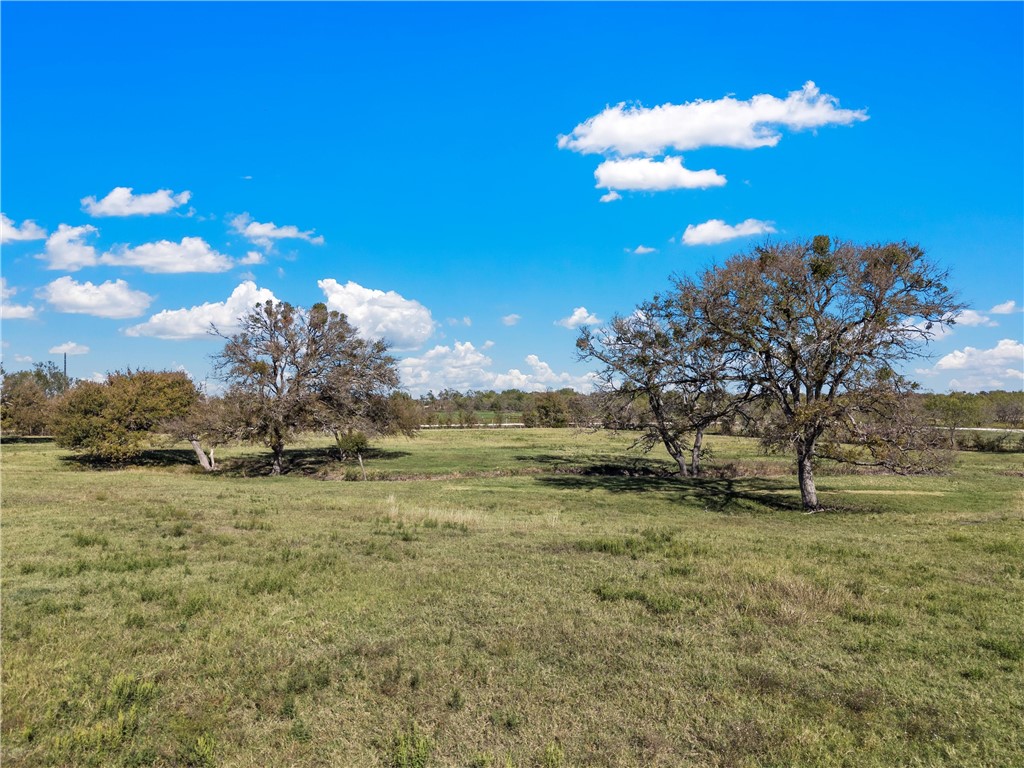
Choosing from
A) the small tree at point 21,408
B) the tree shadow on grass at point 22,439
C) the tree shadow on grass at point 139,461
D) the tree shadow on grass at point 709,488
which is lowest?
the tree shadow on grass at point 709,488

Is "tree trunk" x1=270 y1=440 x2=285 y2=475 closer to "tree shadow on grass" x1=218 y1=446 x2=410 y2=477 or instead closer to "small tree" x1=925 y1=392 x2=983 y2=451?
"tree shadow on grass" x1=218 y1=446 x2=410 y2=477

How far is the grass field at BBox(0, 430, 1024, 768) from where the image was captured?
252 inches

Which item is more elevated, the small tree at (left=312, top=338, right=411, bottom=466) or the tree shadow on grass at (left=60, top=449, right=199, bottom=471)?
the small tree at (left=312, top=338, right=411, bottom=466)

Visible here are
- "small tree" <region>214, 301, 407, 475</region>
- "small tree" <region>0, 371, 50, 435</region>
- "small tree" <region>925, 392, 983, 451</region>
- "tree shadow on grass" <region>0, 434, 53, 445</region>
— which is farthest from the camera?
"small tree" <region>925, 392, 983, 451</region>

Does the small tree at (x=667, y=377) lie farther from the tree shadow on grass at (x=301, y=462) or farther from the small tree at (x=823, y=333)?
the tree shadow on grass at (x=301, y=462)

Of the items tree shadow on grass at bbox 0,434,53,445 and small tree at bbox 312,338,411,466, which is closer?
small tree at bbox 312,338,411,466

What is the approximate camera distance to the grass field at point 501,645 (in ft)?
21.0

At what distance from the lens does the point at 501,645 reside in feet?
28.8

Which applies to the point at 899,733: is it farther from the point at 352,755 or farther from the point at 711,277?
the point at 711,277

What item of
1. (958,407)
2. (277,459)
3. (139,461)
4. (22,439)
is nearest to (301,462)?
(277,459)

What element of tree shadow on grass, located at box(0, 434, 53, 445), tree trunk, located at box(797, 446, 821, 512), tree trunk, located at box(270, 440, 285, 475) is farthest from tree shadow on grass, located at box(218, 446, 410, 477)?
tree shadow on grass, located at box(0, 434, 53, 445)

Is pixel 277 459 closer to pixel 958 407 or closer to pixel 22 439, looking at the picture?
pixel 22 439

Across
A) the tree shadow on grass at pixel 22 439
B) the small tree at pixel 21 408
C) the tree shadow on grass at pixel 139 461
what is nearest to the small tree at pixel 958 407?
the tree shadow on grass at pixel 139 461

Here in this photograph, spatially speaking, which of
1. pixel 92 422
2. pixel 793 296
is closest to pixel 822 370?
pixel 793 296
